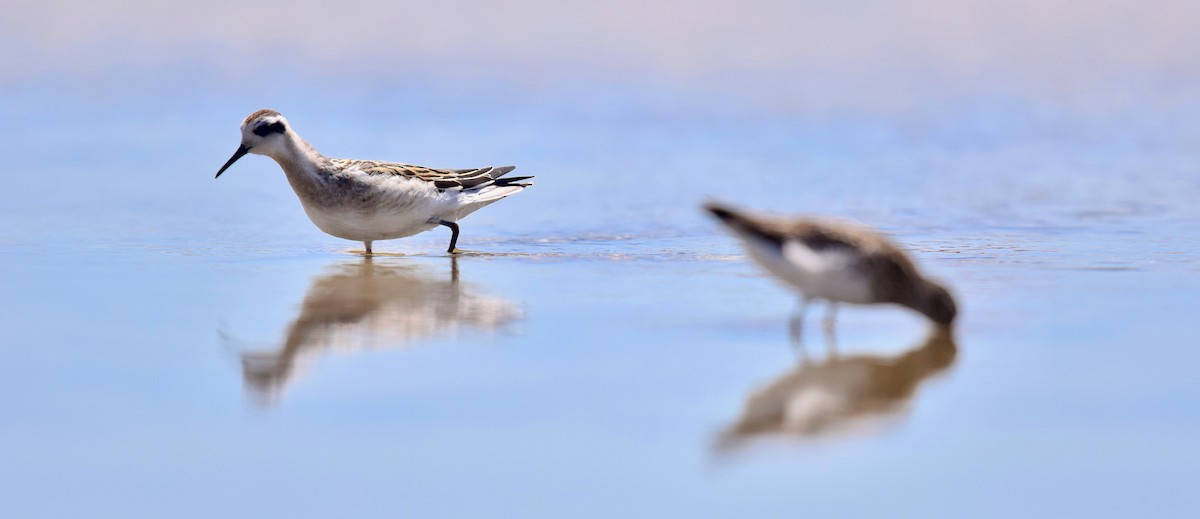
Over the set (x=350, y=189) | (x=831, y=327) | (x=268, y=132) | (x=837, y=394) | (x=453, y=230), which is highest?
(x=268, y=132)

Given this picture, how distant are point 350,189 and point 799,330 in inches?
169

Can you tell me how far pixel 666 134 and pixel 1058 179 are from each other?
219 inches

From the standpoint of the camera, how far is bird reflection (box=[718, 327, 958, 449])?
553 cm

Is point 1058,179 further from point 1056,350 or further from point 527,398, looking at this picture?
point 527,398

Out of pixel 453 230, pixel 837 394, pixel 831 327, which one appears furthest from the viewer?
pixel 453 230

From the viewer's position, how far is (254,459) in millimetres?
5156

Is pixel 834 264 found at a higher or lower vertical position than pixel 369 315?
higher

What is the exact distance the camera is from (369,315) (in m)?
7.80

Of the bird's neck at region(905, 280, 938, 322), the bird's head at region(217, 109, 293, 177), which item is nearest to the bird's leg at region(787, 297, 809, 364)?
the bird's neck at region(905, 280, 938, 322)

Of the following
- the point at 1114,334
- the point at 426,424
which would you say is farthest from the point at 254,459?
the point at 1114,334

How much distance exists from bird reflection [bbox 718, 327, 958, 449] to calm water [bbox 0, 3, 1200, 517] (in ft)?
0.07

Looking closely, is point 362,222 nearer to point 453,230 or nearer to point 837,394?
point 453,230

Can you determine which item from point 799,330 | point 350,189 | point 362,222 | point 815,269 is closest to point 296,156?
point 350,189

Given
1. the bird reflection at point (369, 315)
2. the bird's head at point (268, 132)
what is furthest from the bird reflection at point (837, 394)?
the bird's head at point (268, 132)
